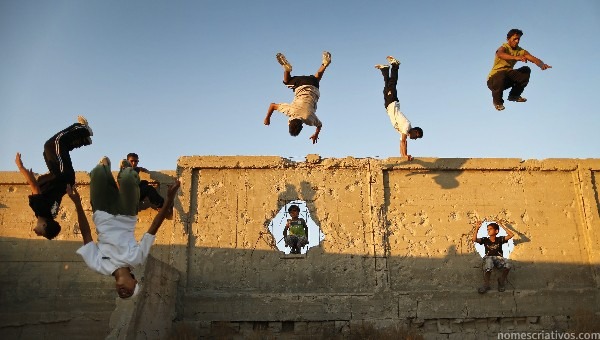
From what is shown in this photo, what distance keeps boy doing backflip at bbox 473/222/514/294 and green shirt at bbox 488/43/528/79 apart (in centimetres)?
282

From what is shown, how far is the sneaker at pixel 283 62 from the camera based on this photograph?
8633 millimetres

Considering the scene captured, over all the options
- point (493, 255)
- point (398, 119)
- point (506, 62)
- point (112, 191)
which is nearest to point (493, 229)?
point (493, 255)

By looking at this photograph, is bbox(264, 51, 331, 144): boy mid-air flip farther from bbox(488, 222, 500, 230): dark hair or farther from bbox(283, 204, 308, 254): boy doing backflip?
bbox(488, 222, 500, 230): dark hair

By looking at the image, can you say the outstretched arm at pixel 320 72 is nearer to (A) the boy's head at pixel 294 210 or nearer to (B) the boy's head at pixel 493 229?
(A) the boy's head at pixel 294 210

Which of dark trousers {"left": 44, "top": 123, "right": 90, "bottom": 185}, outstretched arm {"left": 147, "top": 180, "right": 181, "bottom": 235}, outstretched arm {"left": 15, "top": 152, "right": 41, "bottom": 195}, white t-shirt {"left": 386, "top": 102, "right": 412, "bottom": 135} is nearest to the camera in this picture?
outstretched arm {"left": 147, "top": 180, "right": 181, "bottom": 235}

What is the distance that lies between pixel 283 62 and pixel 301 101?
0.70 metres

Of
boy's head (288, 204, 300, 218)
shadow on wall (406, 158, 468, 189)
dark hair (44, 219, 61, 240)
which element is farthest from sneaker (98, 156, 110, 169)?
shadow on wall (406, 158, 468, 189)

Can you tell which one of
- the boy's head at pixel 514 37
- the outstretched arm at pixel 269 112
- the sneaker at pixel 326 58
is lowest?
the outstretched arm at pixel 269 112

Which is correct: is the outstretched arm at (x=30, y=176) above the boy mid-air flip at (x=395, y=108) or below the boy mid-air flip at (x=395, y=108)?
below

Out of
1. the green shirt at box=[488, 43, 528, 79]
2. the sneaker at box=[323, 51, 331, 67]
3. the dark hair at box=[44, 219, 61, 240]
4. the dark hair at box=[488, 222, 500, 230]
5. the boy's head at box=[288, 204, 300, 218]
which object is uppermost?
the sneaker at box=[323, 51, 331, 67]

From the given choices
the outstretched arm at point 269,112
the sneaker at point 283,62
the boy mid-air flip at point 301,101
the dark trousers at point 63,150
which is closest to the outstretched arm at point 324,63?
the boy mid-air flip at point 301,101

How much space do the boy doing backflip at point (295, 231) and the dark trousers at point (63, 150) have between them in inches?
168

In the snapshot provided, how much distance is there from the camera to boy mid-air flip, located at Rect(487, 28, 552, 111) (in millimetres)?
7742

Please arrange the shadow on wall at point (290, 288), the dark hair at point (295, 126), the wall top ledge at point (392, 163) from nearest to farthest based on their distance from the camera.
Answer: the dark hair at point (295, 126) < the shadow on wall at point (290, 288) < the wall top ledge at point (392, 163)
